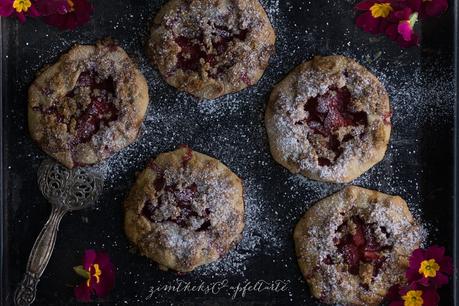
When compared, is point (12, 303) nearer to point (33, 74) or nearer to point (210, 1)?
point (33, 74)

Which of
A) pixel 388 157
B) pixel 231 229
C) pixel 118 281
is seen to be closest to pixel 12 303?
pixel 118 281

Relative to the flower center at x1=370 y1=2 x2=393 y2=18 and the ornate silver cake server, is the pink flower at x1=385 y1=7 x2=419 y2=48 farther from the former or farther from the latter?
the ornate silver cake server

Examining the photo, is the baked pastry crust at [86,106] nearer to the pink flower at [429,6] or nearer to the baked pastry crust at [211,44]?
the baked pastry crust at [211,44]

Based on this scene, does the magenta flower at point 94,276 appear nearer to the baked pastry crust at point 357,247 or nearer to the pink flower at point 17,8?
the baked pastry crust at point 357,247

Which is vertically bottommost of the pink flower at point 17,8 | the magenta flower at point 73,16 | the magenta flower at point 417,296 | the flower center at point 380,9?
the magenta flower at point 417,296

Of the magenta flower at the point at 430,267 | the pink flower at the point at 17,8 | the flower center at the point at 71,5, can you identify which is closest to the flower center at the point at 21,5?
the pink flower at the point at 17,8

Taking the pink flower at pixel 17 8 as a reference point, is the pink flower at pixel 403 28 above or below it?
Answer: below
